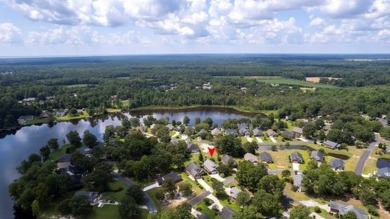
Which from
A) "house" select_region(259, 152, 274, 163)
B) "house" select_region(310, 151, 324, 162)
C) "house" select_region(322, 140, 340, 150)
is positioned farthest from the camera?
"house" select_region(322, 140, 340, 150)

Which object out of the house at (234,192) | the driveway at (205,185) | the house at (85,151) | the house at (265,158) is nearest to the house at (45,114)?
the house at (85,151)

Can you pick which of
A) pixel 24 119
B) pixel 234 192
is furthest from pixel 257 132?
pixel 24 119

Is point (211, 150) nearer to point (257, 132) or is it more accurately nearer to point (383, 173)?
point (257, 132)

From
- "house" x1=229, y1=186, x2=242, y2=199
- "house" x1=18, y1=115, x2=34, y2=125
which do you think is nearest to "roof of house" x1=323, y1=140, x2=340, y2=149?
"house" x1=229, y1=186, x2=242, y2=199

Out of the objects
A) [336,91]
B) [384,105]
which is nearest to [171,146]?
[384,105]

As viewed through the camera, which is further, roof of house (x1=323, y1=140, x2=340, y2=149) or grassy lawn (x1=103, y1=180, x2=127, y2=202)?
roof of house (x1=323, y1=140, x2=340, y2=149)

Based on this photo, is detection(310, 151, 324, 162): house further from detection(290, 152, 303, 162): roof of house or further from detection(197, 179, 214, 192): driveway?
detection(197, 179, 214, 192): driveway
